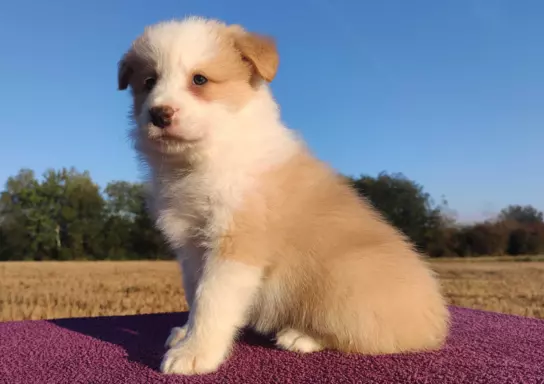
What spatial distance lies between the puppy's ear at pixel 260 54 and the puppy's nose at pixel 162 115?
43 centimetres

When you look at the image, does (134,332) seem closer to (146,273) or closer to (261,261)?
(261,261)

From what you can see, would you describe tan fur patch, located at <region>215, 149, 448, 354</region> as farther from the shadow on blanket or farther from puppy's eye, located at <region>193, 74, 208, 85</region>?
puppy's eye, located at <region>193, 74, 208, 85</region>

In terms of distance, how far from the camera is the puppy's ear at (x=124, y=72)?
2.29 metres

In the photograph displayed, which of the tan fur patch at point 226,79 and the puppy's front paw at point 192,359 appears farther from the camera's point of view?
the tan fur patch at point 226,79

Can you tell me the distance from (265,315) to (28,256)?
848cm

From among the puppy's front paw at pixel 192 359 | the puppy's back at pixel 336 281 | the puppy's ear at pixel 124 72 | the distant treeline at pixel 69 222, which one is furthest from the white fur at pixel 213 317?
the distant treeline at pixel 69 222

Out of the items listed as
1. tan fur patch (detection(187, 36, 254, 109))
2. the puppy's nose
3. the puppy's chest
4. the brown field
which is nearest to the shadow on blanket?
the puppy's chest

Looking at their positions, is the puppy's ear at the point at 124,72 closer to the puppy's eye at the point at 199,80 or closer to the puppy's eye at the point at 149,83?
the puppy's eye at the point at 149,83

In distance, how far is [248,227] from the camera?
196 cm

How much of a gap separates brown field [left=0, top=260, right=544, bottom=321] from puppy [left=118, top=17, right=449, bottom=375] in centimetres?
204

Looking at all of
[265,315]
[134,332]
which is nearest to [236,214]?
[265,315]

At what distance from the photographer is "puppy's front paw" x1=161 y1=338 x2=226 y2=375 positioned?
1827 millimetres

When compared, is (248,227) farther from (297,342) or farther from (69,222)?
(69,222)

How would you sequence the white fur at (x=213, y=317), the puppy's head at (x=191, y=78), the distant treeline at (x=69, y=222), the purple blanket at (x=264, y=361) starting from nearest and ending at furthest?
the purple blanket at (x=264, y=361) → the white fur at (x=213, y=317) → the puppy's head at (x=191, y=78) → the distant treeline at (x=69, y=222)
